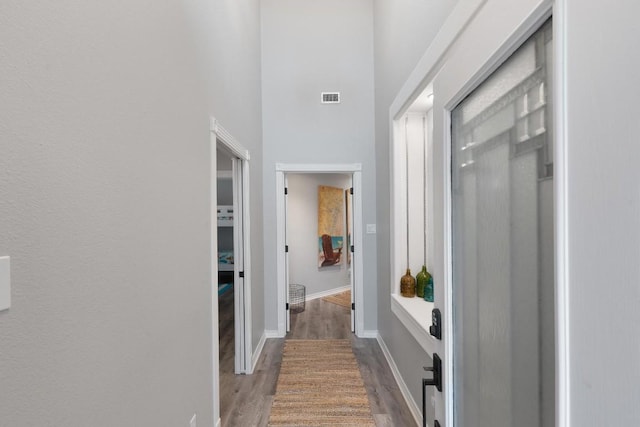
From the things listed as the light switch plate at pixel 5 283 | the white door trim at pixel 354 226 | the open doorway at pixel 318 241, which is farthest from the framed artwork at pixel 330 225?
the light switch plate at pixel 5 283

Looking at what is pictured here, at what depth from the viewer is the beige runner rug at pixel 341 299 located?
16.9ft

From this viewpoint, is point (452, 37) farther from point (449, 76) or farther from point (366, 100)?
point (366, 100)

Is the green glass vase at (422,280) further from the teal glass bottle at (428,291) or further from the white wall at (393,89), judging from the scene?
the white wall at (393,89)

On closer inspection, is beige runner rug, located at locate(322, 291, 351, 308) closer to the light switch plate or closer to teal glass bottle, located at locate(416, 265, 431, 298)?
teal glass bottle, located at locate(416, 265, 431, 298)

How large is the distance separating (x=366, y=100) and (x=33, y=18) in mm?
3337

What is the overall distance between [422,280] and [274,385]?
1562mm

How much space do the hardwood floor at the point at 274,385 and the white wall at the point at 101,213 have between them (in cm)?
65

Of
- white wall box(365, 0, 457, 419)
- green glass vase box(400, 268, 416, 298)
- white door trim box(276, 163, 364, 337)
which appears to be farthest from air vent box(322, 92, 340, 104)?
green glass vase box(400, 268, 416, 298)

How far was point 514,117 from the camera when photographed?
80 cm

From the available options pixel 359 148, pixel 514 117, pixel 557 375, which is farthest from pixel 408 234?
pixel 557 375

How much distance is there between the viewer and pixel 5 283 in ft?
2.12

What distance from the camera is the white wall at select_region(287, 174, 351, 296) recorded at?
5.42m

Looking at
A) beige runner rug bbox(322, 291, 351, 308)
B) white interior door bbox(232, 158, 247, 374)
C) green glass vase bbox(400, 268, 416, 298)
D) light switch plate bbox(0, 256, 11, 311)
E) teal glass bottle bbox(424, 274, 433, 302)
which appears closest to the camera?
light switch plate bbox(0, 256, 11, 311)

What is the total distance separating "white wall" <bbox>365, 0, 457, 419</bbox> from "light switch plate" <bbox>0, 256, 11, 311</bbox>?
1.84 metres
